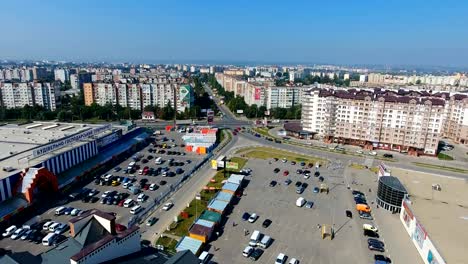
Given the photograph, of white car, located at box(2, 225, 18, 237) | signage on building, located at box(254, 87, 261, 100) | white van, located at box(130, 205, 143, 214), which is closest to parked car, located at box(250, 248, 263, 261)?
white van, located at box(130, 205, 143, 214)

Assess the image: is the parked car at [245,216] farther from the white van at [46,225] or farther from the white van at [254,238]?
the white van at [46,225]

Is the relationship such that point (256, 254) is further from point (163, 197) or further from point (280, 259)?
point (163, 197)

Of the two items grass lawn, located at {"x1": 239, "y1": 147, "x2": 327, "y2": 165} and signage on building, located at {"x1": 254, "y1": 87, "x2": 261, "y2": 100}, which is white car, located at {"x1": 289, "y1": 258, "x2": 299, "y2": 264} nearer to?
grass lawn, located at {"x1": 239, "y1": 147, "x2": 327, "y2": 165}

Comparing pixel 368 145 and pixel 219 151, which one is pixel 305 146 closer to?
pixel 368 145

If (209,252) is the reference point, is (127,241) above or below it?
above

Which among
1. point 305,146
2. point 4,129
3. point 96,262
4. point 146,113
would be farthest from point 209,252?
point 146,113

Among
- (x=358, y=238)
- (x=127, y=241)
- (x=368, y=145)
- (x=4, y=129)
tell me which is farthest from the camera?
(x=368, y=145)

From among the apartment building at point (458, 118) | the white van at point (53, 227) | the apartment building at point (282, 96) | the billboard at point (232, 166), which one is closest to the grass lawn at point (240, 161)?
the billboard at point (232, 166)
